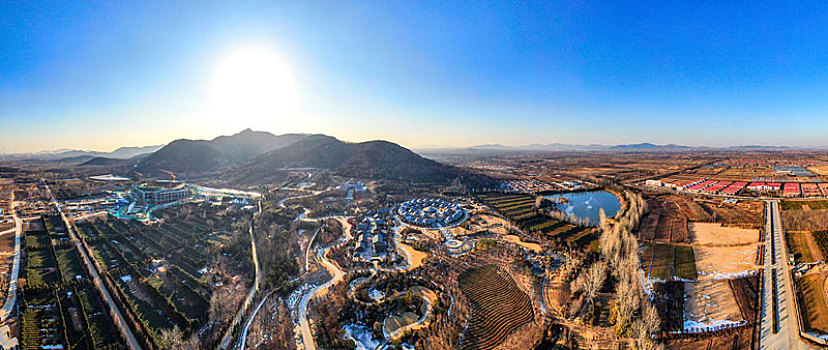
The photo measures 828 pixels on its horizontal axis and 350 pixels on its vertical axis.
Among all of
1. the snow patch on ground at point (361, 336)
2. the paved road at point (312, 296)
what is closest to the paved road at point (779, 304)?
the snow patch on ground at point (361, 336)

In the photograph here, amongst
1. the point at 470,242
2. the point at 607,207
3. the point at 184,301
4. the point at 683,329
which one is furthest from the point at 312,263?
the point at 607,207

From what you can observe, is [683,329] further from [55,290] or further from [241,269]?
[55,290]

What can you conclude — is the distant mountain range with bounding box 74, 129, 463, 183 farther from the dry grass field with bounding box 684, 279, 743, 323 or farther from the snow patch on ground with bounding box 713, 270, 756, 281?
the dry grass field with bounding box 684, 279, 743, 323

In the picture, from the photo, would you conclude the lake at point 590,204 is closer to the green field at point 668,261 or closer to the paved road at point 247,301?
the green field at point 668,261

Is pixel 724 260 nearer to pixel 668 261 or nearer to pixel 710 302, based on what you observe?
pixel 668 261

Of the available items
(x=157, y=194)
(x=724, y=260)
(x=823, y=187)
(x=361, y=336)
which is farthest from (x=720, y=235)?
(x=157, y=194)
